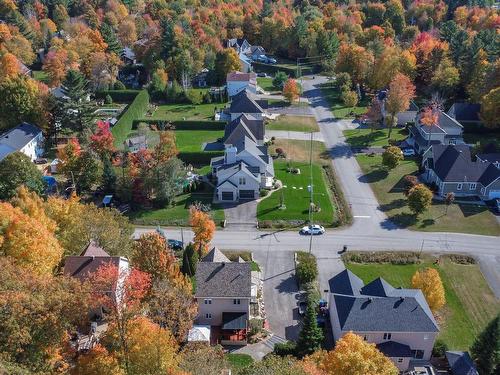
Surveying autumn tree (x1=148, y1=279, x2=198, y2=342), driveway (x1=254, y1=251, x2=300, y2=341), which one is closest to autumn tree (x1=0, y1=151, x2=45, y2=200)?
autumn tree (x1=148, y1=279, x2=198, y2=342)

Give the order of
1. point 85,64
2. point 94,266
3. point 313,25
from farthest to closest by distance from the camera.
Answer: point 313,25 → point 85,64 → point 94,266

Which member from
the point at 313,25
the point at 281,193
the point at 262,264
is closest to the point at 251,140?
the point at 281,193

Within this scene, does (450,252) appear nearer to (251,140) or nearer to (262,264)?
(262,264)

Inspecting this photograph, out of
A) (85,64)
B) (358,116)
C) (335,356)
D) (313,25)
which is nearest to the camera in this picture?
(335,356)

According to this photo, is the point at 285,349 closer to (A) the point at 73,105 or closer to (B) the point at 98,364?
(B) the point at 98,364

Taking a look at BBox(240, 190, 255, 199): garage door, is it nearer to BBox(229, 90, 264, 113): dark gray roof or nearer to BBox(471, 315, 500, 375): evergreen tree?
BBox(229, 90, 264, 113): dark gray roof

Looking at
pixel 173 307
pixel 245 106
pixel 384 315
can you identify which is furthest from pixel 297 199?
pixel 173 307
